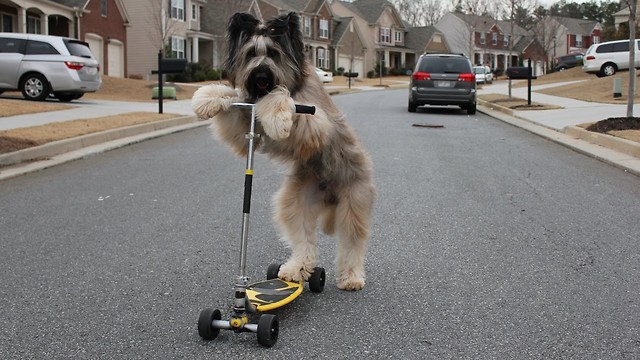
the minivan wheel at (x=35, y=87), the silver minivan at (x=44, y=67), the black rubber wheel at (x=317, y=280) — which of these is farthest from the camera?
the minivan wheel at (x=35, y=87)

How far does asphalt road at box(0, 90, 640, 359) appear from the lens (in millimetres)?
3754

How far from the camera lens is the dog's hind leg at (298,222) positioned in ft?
14.5

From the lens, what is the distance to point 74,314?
4.16 meters

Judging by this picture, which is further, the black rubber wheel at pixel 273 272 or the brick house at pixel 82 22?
the brick house at pixel 82 22

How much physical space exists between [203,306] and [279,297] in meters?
0.60

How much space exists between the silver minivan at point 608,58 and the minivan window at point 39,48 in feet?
94.2

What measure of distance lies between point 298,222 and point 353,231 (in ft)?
1.27

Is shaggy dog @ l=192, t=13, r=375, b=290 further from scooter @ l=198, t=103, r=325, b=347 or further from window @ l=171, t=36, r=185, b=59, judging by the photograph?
window @ l=171, t=36, r=185, b=59

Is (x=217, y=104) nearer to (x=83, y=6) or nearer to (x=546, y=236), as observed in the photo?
(x=546, y=236)

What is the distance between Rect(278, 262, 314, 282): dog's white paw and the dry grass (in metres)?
7.75

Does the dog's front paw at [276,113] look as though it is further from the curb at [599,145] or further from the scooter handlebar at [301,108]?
the curb at [599,145]

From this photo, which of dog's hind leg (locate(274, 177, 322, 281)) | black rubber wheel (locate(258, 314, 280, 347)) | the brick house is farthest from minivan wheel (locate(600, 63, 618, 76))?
black rubber wheel (locate(258, 314, 280, 347))

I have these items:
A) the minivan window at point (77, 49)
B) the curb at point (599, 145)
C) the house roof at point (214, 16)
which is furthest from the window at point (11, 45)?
the house roof at point (214, 16)

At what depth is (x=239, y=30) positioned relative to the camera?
3768 mm
